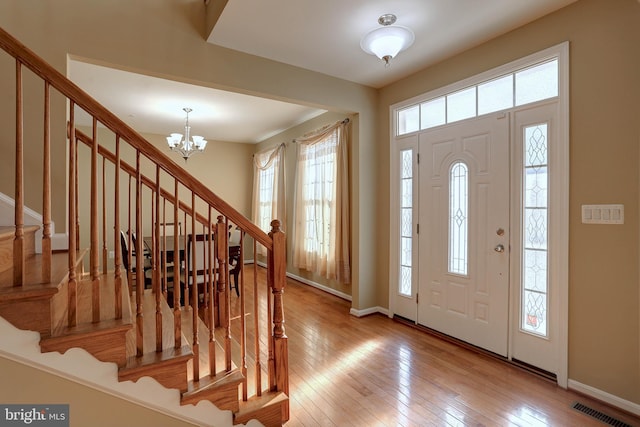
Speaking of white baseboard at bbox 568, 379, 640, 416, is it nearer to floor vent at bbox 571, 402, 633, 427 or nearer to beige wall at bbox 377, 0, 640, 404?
beige wall at bbox 377, 0, 640, 404

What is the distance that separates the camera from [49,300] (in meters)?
1.35

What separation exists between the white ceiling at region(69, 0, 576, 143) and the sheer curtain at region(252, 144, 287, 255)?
185 centimetres

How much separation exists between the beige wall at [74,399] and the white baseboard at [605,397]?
253 centimetres

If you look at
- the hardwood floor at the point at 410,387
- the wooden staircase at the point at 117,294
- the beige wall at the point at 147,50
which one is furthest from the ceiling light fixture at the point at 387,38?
the hardwood floor at the point at 410,387

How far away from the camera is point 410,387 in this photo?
231 cm

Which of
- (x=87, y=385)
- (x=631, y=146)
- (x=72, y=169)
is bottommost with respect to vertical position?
(x=87, y=385)

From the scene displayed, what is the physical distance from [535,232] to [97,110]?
9.56 ft

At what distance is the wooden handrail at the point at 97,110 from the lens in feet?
4.27

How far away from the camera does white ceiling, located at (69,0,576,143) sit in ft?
7.57

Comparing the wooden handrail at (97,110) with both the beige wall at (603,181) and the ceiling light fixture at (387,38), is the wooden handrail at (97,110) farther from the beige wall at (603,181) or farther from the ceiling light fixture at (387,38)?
the beige wall at (603,181)

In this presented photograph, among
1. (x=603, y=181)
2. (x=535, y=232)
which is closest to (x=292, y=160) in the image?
(x=535, y=232)

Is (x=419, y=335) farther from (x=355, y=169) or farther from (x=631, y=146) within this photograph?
(x=631, y=146)

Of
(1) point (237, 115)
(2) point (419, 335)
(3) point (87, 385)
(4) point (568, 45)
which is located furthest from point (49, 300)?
(1) point (237, 115)

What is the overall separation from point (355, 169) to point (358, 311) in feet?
5.45
